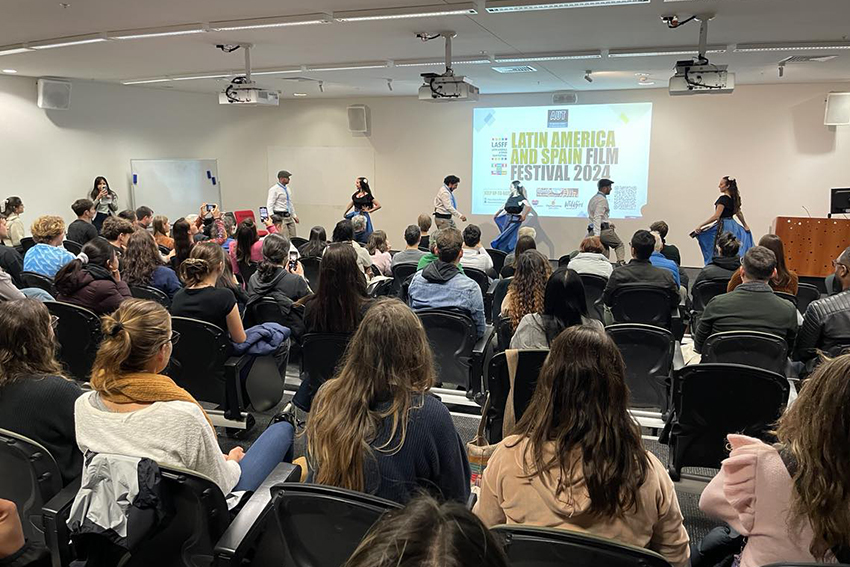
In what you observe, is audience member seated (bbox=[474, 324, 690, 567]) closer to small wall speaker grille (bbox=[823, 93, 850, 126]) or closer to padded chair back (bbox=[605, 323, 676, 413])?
padded chair back (bbox=[605, 323, 676, 413])

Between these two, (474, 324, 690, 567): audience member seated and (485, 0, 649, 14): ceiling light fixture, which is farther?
(485, 0, 649, 14): ceiling light fixture

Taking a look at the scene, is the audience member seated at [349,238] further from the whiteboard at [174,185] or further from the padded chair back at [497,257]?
the whiteboard at [174,185]

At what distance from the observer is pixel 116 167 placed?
38.5 feet

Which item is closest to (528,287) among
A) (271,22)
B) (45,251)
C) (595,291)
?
(595,291)

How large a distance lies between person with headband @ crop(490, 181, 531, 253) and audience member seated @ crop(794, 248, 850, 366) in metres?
6.85

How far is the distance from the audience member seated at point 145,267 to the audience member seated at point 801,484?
13.9ft

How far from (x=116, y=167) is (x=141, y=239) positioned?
7.87m

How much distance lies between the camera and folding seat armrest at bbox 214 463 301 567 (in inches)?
76.5

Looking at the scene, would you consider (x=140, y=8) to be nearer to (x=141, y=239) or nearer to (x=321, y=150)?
(x=141, y=239)

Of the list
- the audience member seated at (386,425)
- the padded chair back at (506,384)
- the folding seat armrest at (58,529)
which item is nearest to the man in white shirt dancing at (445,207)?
the padded chair back at (506,384)

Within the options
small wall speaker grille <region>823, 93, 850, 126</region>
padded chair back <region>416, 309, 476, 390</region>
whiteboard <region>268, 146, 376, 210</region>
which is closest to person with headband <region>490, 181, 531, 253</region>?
whiteboard <region>268, 146, 376, 210</region>

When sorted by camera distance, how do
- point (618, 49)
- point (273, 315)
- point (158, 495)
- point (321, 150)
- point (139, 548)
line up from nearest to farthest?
point (158, 495) < point (139, 548) < point (273, 315) < point (618, 49) < point (321, 150)

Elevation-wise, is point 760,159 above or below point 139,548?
above

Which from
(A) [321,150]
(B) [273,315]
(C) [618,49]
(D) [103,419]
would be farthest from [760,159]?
(D) [103,419]
